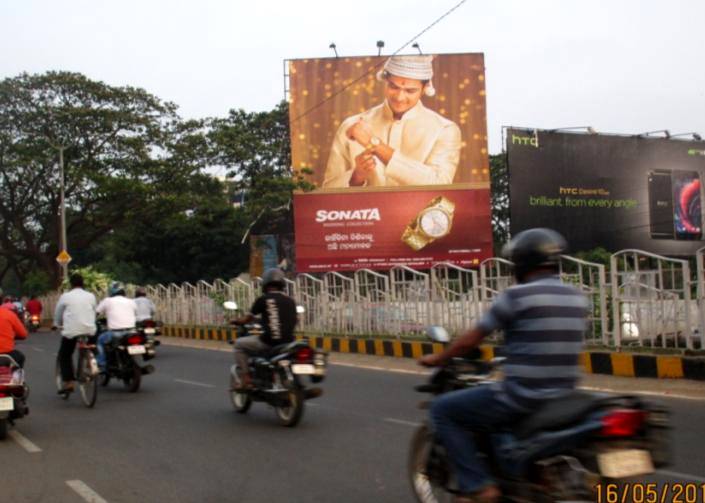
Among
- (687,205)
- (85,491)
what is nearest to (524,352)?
(85,491)

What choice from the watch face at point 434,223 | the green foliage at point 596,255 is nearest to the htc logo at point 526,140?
the watch face at point 434,223

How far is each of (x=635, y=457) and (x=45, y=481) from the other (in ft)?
14.2

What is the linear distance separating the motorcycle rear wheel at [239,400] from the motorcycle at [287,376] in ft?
1.54

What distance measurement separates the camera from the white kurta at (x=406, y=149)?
35.8m

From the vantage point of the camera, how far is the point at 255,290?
25109 millimetres

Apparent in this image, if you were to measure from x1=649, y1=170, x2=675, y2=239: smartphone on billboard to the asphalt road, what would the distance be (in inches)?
1055

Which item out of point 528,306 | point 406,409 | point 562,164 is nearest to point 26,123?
point 562,164

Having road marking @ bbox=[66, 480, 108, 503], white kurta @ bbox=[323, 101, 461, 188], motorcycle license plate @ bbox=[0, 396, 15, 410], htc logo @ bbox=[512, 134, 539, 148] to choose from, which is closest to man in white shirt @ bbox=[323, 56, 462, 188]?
white kurta @ bbox=[323, 101, 461, 188]

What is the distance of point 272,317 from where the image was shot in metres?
9.03

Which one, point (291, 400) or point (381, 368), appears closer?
point (291, 400)

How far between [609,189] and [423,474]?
3236 centimetres

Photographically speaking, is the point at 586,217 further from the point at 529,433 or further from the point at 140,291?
the point at 529,433

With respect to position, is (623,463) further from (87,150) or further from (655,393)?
(87,150)

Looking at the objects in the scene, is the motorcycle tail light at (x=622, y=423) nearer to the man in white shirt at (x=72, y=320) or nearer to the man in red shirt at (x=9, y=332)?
the man in red shirt at (x=9, y=332)
